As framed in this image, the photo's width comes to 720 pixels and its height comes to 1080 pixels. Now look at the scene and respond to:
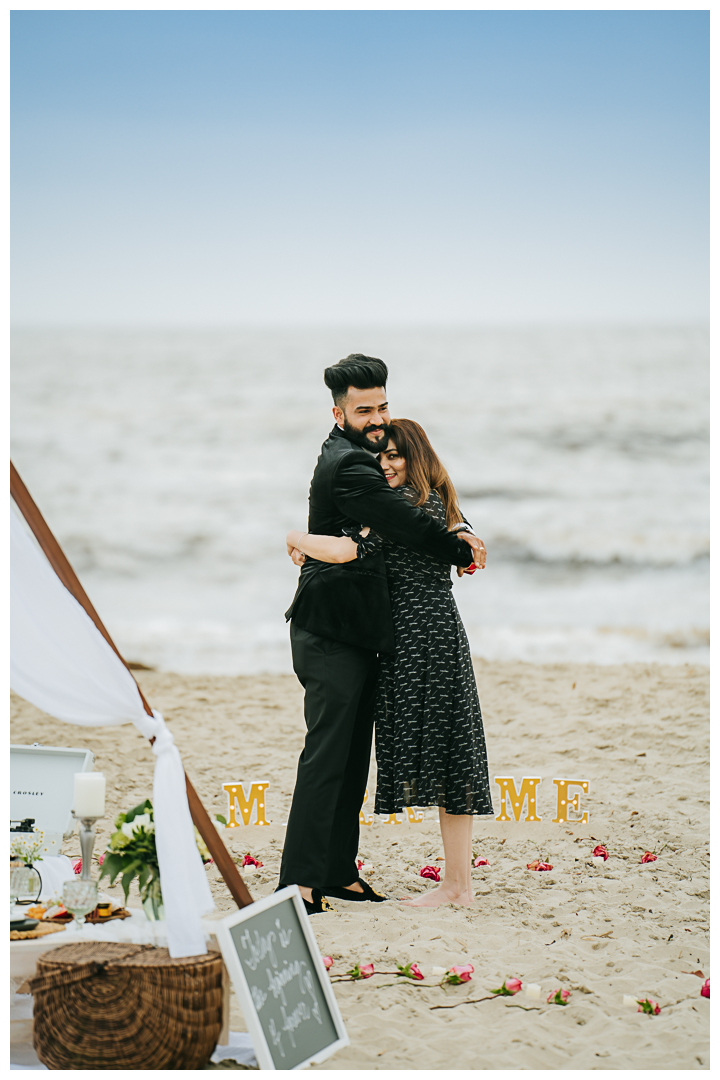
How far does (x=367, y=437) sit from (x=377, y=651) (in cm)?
81

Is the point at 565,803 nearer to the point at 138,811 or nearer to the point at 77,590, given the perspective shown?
the point at 138,811

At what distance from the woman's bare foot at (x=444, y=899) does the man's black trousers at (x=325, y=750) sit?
34 cm

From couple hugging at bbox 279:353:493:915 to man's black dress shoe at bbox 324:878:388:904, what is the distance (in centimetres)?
2

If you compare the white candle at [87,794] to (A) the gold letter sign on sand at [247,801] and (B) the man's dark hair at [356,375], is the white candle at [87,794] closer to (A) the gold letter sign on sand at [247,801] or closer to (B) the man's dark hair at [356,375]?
(B) the man's dark hair at [356,375]

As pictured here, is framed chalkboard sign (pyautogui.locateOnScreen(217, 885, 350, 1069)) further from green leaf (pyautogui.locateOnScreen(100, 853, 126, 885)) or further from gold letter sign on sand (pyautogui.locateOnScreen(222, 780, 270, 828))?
gold letter sign on sand (pyautogui.locateOnScreen(222, 780, 270, 828))

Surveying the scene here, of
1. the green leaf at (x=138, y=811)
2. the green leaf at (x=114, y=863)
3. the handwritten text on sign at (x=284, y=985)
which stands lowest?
the handwritten text on sign at (x=284, y=985)

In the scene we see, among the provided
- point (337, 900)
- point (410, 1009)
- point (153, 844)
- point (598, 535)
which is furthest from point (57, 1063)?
point (598, 535)

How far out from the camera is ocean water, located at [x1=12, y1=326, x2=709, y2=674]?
1316 centimetres

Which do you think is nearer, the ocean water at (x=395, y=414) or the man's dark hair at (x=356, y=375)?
the man's dark hair at (x=356, y=375)

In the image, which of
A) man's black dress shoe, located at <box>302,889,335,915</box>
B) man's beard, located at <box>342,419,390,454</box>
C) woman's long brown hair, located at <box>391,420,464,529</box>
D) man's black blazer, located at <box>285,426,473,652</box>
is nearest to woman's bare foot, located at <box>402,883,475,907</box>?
man's black dress shoe, located at <box>302,889,335,915</box>

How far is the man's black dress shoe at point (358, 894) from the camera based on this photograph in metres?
3.68

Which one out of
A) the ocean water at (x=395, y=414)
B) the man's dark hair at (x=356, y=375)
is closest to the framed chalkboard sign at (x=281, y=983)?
the man's dark hair at (x=356, y=375)

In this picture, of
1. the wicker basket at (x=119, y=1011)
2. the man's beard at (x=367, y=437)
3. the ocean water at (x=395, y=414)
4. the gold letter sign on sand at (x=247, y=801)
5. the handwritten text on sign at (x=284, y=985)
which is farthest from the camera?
the ocean water at (x=395, y=414)

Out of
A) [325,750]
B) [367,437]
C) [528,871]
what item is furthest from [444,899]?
[367,437]
